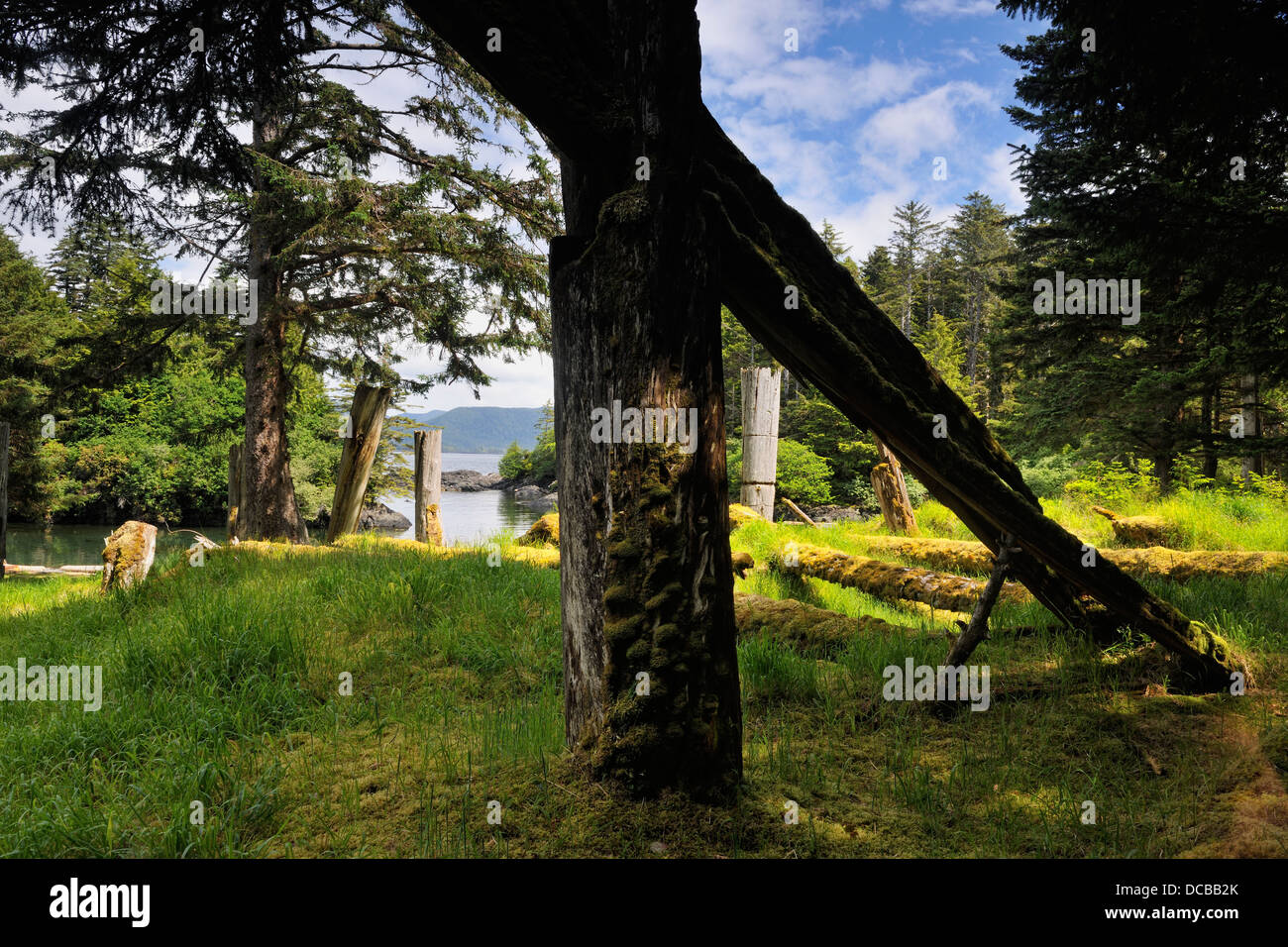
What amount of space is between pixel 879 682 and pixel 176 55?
6.54 metres

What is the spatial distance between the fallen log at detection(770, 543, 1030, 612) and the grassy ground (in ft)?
2.81

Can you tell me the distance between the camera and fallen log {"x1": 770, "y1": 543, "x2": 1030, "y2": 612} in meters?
6.40

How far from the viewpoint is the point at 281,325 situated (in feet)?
41.2

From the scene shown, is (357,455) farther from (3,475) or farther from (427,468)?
(3,475)

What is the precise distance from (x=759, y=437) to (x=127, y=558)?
958cm

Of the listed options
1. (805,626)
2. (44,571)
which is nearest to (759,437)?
(805,626)

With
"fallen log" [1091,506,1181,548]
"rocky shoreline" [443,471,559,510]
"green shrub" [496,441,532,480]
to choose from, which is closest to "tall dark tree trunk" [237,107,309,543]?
"fallen log" [1091,506,1181,548]

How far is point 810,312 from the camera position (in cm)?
316

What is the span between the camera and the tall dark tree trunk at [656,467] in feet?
8.55

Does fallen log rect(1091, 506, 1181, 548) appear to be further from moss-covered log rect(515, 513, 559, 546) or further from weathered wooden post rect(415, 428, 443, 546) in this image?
weathered wooden post rect(415, 428, 443, 546)

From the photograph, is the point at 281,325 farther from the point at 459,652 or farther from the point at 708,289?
the point at 708,289

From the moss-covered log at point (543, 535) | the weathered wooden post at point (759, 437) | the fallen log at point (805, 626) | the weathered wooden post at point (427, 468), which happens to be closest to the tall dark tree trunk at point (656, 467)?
the fallen log at point (805, 626)

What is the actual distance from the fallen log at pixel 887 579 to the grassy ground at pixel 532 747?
2.81 feet
